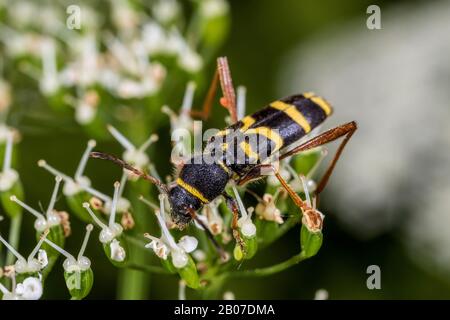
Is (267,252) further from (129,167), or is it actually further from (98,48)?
(129,167)

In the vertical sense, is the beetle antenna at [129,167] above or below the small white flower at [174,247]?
above

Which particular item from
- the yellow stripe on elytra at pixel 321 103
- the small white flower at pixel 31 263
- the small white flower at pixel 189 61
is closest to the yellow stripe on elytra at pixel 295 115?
the yellow stripe on elytra at pixel 321 103

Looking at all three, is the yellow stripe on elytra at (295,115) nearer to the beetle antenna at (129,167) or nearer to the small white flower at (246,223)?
the small white flower at (246,223)

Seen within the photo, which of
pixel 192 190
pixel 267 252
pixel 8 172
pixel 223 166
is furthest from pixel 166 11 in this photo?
pixel 192 190

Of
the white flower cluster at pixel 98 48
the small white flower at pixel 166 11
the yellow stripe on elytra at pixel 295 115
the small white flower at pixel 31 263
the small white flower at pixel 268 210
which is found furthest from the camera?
the small white flower at pixel 166 11

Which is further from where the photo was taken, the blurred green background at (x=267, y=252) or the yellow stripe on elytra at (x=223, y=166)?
the blurred green background at (x=267, y=252)

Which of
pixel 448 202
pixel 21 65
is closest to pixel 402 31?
pixel 448 202
